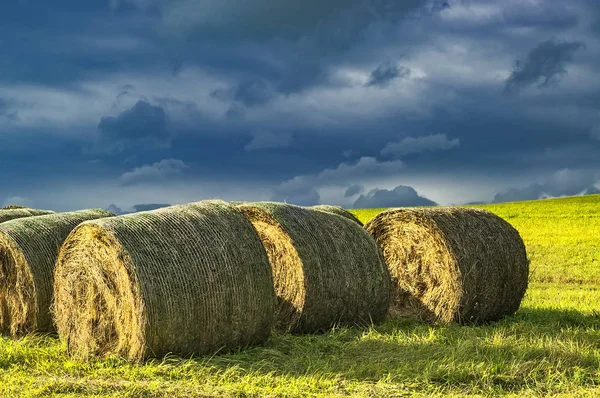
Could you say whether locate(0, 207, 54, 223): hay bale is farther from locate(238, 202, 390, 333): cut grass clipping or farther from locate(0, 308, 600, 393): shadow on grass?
locate(238, 202, 390, 333): cut grass clipping

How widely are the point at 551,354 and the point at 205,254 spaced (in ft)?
14.6

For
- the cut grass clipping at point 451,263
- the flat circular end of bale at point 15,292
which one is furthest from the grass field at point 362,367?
the flat circular end of bale at point 15,292

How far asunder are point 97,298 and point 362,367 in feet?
11.9

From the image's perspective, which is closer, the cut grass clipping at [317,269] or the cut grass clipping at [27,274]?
the cut grass clipping at [317,269]

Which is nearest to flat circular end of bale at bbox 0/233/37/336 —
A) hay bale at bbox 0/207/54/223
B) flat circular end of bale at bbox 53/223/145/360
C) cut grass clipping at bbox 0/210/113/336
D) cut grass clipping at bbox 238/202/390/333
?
cut grass clipping at bbox 0/210/113/336

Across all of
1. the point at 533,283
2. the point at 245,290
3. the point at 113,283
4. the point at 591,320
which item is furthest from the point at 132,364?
the point at 533,283

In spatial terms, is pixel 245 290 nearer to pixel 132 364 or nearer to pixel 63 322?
pixel 132 364

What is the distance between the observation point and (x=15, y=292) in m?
11.5

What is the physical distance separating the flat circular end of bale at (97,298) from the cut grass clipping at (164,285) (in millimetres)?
13

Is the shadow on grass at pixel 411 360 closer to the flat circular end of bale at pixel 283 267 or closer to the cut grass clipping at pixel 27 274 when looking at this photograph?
the flat circular end of bale at pixel 283 267

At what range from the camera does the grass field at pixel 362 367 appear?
25.0ft

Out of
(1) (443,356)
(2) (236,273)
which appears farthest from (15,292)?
(1) (443,356)

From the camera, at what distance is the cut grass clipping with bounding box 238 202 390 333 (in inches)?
417

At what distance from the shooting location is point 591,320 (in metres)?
11.9
